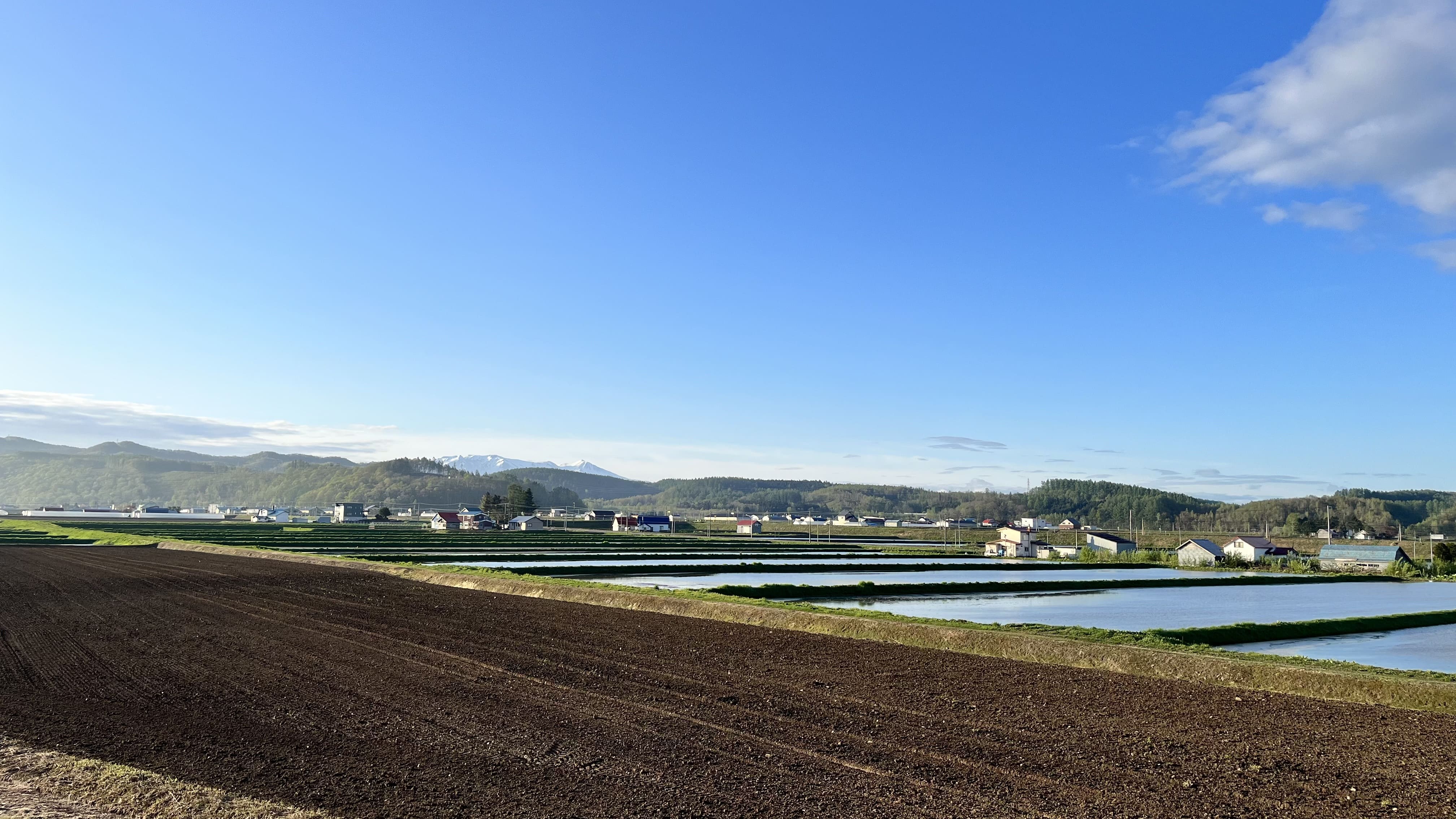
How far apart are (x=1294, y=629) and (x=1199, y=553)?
58653 mm

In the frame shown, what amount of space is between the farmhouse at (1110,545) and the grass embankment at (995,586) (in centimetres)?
2987

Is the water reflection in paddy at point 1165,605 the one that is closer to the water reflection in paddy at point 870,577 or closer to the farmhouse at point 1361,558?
the water reflection in paddy at point 870,577

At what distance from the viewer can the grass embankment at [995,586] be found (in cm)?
3394

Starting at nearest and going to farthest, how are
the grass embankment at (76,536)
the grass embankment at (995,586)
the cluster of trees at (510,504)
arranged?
the grass embankment at (995,586), the grass embankment at (76,536), the cluster of trees at (510,504)

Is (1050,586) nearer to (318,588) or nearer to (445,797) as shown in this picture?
(318,588)

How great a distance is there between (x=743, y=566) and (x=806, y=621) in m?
30.2

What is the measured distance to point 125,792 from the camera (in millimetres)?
8484

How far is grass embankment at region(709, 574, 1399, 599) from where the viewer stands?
33938 millimetres

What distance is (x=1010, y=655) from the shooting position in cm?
1792

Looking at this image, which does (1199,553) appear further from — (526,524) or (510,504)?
(510,504)

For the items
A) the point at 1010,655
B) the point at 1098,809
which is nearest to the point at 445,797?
the point at 1098,809

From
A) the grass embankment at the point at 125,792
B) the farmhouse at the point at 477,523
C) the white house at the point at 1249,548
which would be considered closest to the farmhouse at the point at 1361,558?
the white house at the point at 1249,548

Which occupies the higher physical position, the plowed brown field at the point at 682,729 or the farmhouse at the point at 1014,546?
the plowed brown field at the point at 682,729

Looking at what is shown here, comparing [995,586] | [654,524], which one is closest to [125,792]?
[995,586]
